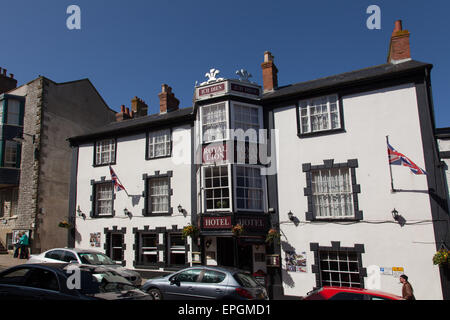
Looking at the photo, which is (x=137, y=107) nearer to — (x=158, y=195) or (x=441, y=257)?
(x=158, y=195)

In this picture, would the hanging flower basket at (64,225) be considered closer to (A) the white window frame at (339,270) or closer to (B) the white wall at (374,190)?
(B) the white wall at (374,190)

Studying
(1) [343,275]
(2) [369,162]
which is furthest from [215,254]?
(2) [369,162]

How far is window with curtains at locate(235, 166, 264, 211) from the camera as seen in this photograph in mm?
14205

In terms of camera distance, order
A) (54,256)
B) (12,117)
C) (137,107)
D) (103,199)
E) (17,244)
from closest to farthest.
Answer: (54,256) → (103,199) → (17,244) → (12,117) → (137,107)

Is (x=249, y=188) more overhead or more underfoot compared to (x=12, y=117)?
more underfoot

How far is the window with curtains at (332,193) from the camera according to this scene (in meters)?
12.9

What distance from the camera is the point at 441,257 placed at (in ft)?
34.9

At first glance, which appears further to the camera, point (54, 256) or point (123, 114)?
point (123, 114)

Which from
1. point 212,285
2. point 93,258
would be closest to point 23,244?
point 93,258

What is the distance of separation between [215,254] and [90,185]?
9048mm

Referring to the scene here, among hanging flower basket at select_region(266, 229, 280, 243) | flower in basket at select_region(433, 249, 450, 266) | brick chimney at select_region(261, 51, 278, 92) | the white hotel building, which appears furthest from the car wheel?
brick chimney at select_region(261, 51, 278, 92)

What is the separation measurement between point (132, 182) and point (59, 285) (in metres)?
11.7

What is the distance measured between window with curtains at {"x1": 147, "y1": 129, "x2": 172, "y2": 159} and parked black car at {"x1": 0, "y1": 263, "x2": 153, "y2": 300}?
10.5 m
